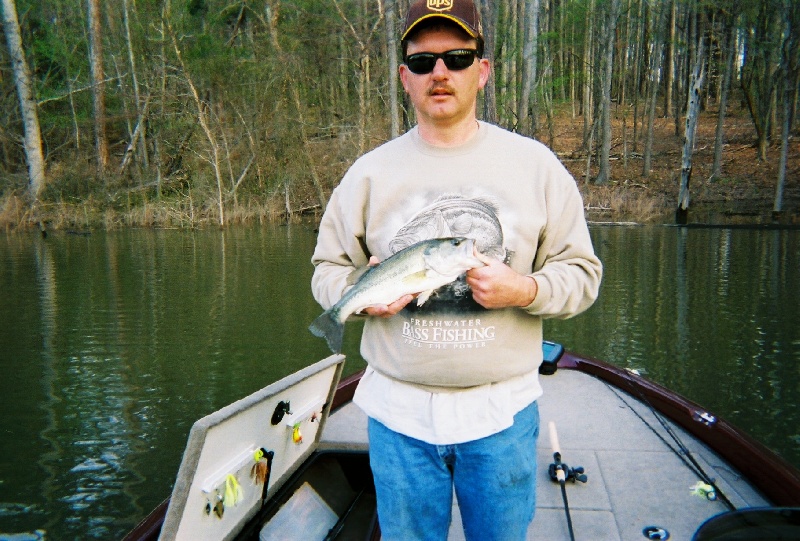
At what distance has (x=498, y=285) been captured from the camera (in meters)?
1.71

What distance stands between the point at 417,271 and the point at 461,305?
0.56 feet

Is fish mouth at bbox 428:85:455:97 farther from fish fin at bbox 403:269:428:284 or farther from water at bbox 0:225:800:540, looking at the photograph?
water at bbox 0:225:800:540

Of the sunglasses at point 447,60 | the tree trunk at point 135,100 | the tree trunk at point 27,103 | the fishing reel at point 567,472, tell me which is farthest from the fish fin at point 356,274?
the tree trunk at point 135,100

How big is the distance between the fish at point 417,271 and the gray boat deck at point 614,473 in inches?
73.7

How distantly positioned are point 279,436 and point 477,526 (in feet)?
4.94

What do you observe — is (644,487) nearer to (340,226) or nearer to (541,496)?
(541,496)

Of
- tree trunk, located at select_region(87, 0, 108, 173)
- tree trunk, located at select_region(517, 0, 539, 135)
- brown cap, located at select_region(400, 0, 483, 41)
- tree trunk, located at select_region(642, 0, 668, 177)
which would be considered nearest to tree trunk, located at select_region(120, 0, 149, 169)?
tree trunk, located at select_region(87, 0, 108, 173)

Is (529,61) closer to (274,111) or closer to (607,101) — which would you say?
(607,101)

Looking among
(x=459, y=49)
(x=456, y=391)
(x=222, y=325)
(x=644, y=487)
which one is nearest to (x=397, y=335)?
(x=456, y=391)

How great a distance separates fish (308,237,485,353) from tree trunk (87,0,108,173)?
2825 cm

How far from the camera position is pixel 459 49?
191 centimetres

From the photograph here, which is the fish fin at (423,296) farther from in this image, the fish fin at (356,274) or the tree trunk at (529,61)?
the tree trunk at (529,61)

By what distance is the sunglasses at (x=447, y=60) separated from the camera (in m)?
1.90

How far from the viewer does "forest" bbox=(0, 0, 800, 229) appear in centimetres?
2398
